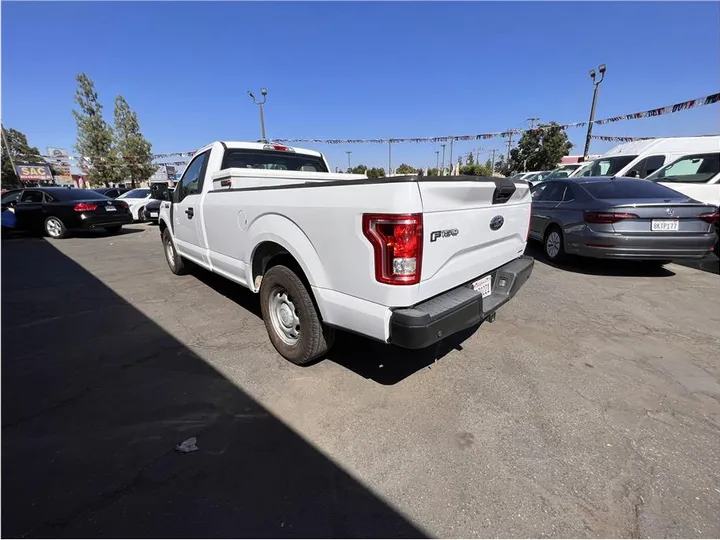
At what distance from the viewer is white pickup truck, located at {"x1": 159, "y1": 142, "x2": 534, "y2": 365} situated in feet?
6.84

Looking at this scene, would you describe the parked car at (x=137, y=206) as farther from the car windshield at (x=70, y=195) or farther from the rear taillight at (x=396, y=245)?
the rear taillight at (x=396, y=245)

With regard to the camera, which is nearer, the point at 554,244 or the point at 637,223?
the point at 637,223

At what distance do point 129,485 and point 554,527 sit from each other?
7.19ft

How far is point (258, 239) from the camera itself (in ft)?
10.5

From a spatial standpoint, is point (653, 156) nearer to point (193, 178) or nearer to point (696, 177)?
point (696, 177)

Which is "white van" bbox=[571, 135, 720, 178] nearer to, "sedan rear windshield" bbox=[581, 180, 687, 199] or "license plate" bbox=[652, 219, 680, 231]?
"sedan rear windshield" bbox=[581, 180, 687, 199]

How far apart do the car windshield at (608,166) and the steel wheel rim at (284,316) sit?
11.4 metres

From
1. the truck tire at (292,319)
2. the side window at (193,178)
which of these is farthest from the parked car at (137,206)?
the truck tire at (292,319)

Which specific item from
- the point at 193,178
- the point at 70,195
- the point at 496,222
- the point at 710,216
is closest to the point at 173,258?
the point at 193,178

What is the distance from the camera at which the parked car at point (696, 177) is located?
6803 millimetres

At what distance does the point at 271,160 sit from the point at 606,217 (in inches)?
195

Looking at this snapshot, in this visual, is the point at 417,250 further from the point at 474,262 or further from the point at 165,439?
the point at 165,439

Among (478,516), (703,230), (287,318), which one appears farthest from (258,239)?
(703,230)

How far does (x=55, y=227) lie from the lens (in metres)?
10.8
